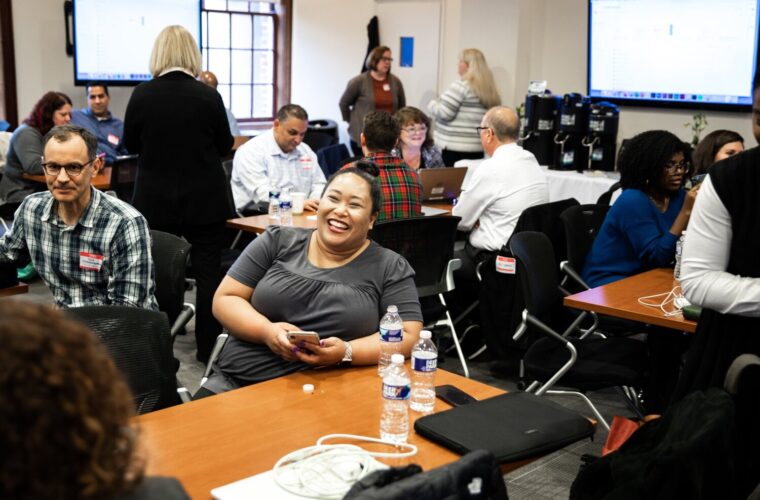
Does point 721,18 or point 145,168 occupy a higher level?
point 721,18

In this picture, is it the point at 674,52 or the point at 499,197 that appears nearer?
the point at 499,197

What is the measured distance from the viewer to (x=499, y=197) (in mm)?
4836

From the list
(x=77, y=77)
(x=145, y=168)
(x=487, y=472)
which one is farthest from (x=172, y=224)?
(x=77, y=77)

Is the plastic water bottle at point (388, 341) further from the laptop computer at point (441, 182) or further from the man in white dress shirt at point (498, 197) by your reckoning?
the laptop computer at point (441, 182)

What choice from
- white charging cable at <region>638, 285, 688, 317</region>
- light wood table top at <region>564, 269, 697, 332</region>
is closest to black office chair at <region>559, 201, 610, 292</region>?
light wood table top at <region>564, 269, 697, 332</region>

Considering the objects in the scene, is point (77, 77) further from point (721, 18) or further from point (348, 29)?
point (721, 18)

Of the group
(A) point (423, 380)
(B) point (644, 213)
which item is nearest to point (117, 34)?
(B) point (644, 213)

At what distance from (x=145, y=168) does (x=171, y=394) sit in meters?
2.24

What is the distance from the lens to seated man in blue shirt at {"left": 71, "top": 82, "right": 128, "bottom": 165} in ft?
23.6

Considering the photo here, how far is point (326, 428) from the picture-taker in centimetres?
217

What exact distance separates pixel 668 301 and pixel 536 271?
0.54 meters

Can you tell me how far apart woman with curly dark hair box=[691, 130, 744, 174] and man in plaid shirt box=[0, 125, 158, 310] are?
3.34 metres

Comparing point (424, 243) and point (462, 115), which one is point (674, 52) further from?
point (424, 243)

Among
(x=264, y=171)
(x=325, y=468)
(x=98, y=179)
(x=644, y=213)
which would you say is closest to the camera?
(x=325, y=468)
